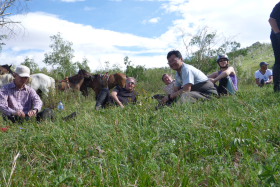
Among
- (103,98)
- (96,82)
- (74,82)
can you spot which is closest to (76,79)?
(74,82)

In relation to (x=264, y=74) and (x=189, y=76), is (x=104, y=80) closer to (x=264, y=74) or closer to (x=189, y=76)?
(x=189, y=76)

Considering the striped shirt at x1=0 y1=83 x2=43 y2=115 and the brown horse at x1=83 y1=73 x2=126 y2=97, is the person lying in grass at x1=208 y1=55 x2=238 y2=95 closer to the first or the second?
the brown horse at x1=83 y1=73 x2=126 y2=97

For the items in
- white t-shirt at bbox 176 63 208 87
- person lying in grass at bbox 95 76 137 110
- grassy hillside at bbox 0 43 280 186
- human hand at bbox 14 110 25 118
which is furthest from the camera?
person lying in grass at bbox 95 76 137 110

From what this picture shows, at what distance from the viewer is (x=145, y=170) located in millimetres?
1894

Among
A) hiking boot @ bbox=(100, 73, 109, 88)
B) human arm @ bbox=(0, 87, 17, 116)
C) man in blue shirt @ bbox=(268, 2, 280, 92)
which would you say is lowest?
human arm @ bbox=(0, 87, 17, 116)

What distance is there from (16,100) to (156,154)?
370 centimetres

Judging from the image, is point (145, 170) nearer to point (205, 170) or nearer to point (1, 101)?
point (205, 170)

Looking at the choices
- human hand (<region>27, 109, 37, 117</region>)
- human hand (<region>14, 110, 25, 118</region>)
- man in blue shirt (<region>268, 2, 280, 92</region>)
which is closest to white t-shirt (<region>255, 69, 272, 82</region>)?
man in blue shirt (<region>268, 2, 280, 92</region>)

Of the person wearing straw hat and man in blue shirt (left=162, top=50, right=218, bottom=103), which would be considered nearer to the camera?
the person wearing straw hat

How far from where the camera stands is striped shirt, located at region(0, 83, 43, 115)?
4.82 m

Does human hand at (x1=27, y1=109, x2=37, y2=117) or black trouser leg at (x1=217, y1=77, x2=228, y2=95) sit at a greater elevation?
black trouser leg at (x1=217, y1=77, x2=228, y2=95)

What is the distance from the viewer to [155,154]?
2205mm

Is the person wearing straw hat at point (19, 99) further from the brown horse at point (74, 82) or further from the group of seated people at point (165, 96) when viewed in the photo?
the brown horse at point (74, 82)

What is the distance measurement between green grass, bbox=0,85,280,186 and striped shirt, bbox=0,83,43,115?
1.83 metres
